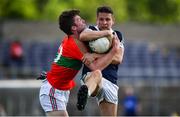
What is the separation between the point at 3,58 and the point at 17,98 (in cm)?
441

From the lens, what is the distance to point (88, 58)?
11578 mm

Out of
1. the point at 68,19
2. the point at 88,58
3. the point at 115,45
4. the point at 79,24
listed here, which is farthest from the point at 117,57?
the point at 68,19

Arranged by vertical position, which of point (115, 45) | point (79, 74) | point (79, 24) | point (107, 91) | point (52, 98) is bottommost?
point (79, 74)

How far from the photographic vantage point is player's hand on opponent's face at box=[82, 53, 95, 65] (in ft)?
38.0

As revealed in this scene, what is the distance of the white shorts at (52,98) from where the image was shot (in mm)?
12086

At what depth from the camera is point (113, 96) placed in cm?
1188

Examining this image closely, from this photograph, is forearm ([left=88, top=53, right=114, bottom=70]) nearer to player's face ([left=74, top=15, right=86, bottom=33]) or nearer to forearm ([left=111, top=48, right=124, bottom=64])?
forearm ([left=111, top=48, right=124, bottom=64])

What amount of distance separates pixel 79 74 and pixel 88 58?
1223 cm

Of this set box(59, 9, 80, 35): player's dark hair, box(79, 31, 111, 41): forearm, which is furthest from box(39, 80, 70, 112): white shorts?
box(79, 31, 111, 41): forearm

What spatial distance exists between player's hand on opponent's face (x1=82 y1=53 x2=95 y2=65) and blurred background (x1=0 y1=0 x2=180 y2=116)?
1031 cm

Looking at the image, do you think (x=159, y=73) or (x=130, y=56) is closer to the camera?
(x=159, y=73)

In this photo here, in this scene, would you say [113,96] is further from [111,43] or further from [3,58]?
[3,58]

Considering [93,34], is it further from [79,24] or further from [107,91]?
[107,91]

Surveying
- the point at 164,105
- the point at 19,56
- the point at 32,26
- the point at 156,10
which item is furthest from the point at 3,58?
the point at 156,10
